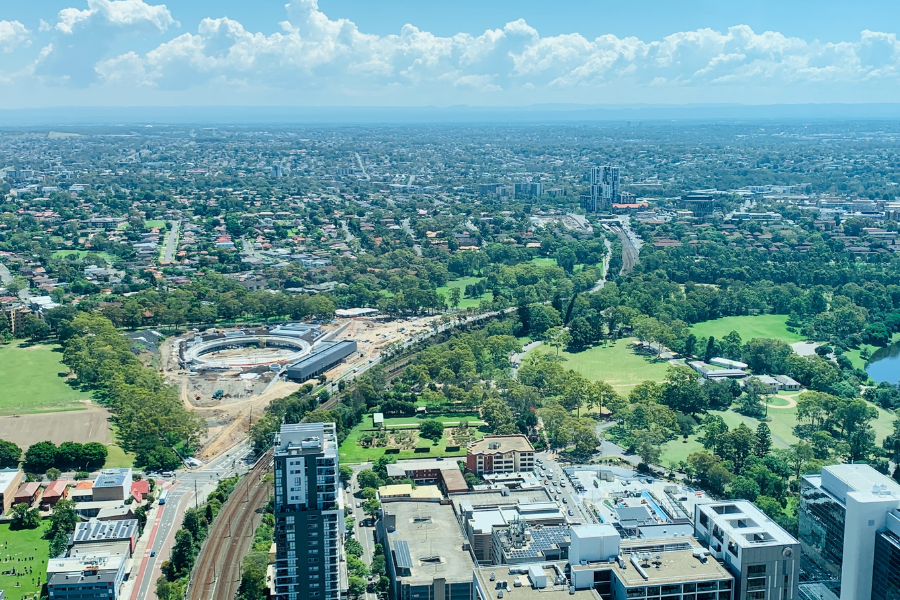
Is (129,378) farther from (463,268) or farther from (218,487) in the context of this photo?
(463,268)

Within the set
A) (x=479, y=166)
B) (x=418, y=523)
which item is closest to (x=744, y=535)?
(x=418, y=523)

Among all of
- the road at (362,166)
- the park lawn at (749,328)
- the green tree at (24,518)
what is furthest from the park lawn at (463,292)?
the road at (362,166)

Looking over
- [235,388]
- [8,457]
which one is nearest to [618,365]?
[235,388]

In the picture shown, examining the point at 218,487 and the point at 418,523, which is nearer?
the point at 418,523

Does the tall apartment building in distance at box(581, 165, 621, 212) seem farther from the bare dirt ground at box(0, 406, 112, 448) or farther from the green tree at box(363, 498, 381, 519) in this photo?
the green tree at box(363, 498, 381, 519)

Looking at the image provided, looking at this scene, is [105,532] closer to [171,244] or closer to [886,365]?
[886,365]

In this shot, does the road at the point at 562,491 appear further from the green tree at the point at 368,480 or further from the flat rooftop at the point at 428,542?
the green tree at the point at 368,480

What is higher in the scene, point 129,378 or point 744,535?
point 744,535
